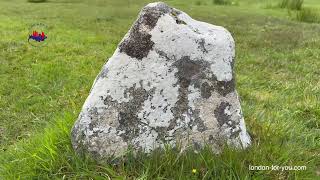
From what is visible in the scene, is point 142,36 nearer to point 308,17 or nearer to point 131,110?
point 131,110

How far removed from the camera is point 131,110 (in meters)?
4.23

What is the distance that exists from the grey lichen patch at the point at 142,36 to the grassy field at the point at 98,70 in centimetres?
98

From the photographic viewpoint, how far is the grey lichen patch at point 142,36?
4.39 m

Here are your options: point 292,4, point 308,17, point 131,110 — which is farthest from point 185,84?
point 292,4

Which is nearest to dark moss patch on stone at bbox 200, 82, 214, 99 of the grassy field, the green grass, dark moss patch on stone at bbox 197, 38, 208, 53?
dark moss patch on stone at bbox 197, 38, 208, 53

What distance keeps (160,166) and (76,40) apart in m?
7.57

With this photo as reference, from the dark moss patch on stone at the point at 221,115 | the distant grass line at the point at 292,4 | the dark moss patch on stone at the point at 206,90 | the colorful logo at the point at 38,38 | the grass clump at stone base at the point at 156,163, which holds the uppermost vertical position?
the dark moss patch on stone at the point at 206,90

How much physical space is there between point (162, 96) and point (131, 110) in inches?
12.5

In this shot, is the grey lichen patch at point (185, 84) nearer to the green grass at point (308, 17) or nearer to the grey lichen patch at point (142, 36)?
the grey lichen patch at point (142, 36)

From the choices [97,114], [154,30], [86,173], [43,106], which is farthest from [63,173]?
[43,106]

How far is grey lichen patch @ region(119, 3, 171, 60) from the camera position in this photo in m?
4.39

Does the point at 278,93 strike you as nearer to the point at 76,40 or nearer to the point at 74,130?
the point at 74,130

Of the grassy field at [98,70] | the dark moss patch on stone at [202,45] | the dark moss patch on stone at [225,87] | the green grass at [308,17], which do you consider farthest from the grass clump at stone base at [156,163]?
the green grass at [308,17]

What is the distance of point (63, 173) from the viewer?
397 cm
